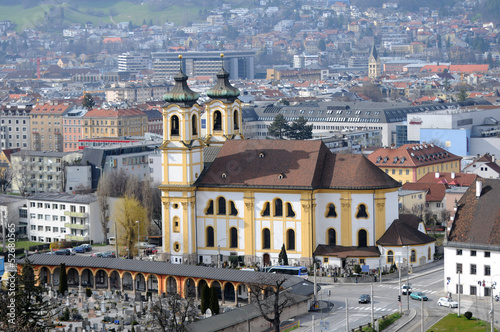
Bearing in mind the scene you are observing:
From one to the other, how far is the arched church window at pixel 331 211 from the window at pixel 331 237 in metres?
0.97

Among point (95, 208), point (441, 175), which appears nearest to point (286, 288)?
point (95, 208)

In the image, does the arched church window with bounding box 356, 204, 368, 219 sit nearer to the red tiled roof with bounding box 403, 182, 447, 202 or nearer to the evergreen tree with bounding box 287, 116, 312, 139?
the red tiled roof with bounding box 403, 182, 447, 202

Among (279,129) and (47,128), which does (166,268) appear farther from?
(47,128)

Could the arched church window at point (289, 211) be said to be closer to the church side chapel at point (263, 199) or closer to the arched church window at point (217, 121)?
Result: the church side chapel at point (263, 199)

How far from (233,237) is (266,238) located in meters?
2.52

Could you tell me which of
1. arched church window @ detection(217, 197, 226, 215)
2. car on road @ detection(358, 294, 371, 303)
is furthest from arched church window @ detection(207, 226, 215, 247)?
car on road @ detection(358, 294, 371, 303)

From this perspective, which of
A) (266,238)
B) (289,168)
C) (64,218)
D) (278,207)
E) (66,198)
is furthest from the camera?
(66,198)

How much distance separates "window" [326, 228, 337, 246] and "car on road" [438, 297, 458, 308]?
44.6 ft

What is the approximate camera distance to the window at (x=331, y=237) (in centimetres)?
8588

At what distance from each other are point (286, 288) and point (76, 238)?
3192 centimetres

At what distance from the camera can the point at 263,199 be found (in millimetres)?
86500

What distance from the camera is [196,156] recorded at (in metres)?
88.6

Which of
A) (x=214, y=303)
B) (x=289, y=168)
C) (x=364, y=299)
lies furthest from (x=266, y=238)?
(x=214, y=303)

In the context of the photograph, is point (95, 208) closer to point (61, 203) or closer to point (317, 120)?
point (61, 203)
